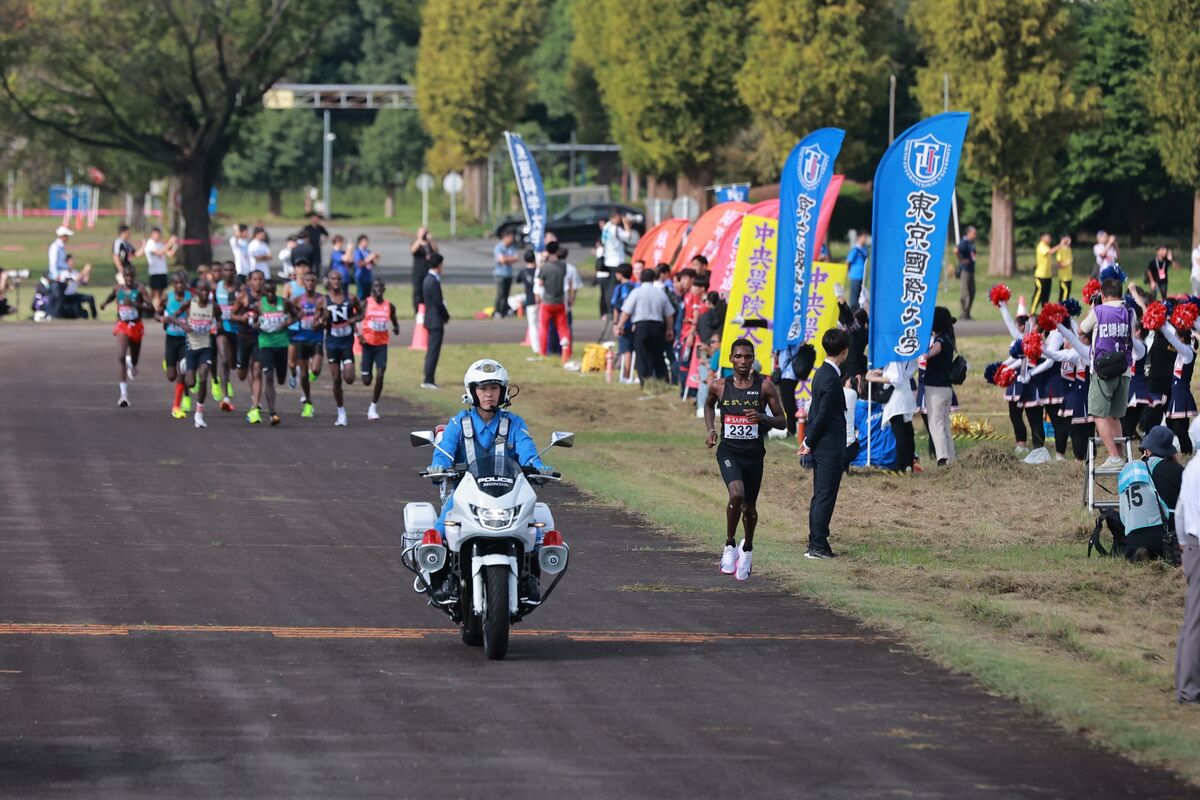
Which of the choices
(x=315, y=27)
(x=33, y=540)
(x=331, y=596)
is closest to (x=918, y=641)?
(x=331, y=596)

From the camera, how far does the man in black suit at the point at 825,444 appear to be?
1524cm

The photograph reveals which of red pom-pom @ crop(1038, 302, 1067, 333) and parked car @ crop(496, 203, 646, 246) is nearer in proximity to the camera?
red pom-pom @ crop(1038, 302, 1067, 333)

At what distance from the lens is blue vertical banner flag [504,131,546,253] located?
38.4 meters

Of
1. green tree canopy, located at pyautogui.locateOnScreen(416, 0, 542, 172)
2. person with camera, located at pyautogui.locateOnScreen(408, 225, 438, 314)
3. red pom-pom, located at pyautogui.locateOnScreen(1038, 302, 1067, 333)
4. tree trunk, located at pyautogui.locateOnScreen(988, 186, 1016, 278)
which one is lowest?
red pom-pom, located at pyautogui.locateOnScreen(1038, 302, 1067, 333)

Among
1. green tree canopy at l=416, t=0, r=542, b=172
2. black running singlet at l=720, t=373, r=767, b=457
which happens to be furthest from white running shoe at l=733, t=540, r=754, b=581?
green tree canopy at l=416, t=0, r=542, b=172

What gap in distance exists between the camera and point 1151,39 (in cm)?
5375

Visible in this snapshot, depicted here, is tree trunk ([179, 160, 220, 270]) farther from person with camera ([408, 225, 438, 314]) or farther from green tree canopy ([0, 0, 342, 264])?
person with camera ([408, 225, 438, 314])

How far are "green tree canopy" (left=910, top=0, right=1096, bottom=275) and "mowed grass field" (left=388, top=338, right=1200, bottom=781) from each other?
96.2 feet

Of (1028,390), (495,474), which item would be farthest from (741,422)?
(1028,390)

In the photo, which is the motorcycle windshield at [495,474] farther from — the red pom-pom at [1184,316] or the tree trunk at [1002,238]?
the tree trunk at [1002,238]

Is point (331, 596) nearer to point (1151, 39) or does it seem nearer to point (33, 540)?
point (33, 540)

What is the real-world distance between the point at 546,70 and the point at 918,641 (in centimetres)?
9052

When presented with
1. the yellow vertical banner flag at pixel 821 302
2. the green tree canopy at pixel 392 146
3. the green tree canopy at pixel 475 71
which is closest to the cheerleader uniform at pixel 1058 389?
the yellow vertical banner flag at pixel 821 302

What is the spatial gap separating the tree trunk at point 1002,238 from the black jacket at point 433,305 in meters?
30.5
